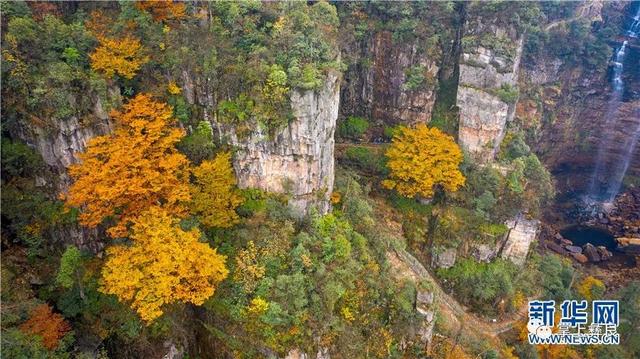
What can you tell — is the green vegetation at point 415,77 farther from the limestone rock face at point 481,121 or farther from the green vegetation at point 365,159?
the green vegetation at point 365,159

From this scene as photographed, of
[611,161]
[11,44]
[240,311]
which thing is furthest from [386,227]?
[611,161]

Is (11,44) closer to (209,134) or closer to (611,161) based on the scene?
(209,134)

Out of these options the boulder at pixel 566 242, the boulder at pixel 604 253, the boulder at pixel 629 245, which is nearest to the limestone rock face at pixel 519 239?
the boulder at pixel 566 242

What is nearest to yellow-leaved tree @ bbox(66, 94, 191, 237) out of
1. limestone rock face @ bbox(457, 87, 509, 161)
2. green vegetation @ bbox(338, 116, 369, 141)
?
green vegetation @ bbox(338, 116, 369, 141)

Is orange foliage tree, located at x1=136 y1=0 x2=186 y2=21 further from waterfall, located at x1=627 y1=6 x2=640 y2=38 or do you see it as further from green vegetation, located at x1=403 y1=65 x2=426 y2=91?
waterfall, located at x1=627 y1=6 x2=640 y2=38

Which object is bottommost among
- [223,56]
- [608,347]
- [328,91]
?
[608,347]

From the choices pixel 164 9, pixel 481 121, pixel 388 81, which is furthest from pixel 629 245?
pixel 164 9
